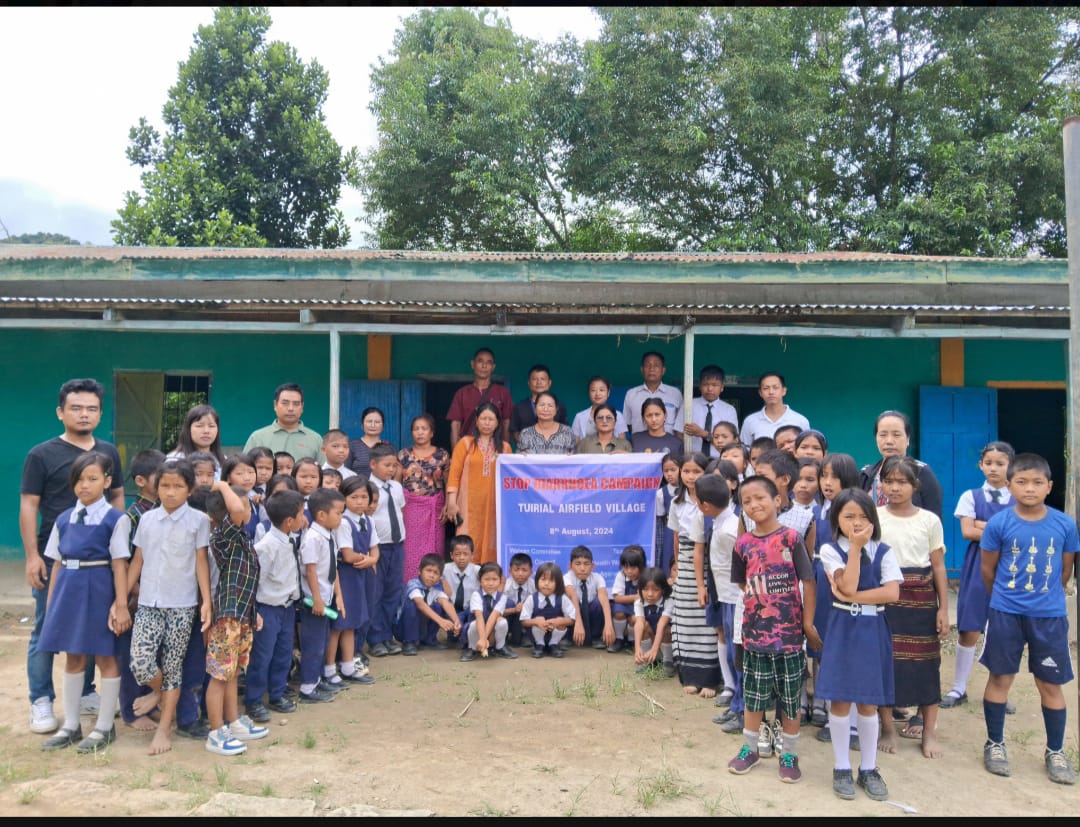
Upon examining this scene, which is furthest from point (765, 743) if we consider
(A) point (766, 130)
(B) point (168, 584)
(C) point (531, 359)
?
(A) point (766, 130)

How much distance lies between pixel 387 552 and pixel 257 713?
145cm

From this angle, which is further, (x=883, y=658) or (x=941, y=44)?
(x=941, y=44)

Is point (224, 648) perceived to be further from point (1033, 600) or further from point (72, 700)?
point (1033, 600)

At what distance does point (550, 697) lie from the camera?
16.2 feet

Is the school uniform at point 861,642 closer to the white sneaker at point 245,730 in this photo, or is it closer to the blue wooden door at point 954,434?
the white sneaker at point 245,730

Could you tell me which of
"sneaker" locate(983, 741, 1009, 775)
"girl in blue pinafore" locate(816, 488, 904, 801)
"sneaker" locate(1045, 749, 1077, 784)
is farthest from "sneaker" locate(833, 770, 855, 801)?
"sneaker" locate(1045, 749, 1077, 784)

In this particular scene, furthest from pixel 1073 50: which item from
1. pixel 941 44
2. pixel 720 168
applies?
pixel 720 168

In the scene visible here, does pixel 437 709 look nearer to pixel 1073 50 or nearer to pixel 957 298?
pixel 957 298

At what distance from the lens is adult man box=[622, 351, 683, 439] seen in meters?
6.66

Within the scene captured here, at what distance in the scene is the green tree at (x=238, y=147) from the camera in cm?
1647

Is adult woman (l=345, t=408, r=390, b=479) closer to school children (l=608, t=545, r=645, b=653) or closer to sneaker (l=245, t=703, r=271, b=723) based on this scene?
school children (l=608, t=545, r=645, b=653)

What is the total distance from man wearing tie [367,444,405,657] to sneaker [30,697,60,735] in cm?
185

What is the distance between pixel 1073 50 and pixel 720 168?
6.77 m

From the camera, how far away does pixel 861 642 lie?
3.68m
